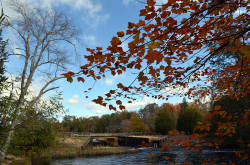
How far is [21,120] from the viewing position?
6.81 metres

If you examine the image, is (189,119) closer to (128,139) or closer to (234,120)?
(128,139)

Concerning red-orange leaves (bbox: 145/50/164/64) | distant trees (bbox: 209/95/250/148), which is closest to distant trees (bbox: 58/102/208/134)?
distant trees (bbox: 209/95/250/148)

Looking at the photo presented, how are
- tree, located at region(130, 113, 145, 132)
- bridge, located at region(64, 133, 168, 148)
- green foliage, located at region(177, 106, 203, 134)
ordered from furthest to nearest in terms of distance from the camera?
tree, located at region(130, 113, 145, 132) < green foliage, located at region(177, 106, 203, 134) < bridge, located at region(64, 133, 168, 148)

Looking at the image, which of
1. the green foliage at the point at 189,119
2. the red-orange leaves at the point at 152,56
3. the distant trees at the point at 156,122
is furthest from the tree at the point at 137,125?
the red-orange leaves at the point at 152,56

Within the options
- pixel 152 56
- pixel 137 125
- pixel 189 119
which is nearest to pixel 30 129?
pixel 152 56

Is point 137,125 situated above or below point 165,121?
below

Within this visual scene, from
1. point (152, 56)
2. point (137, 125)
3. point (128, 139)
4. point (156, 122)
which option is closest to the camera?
point (152, 56)

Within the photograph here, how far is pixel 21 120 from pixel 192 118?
38.1m

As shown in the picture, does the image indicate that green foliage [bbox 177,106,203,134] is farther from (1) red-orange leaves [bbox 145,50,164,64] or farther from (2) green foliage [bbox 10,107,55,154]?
(1) red-orange leaves [bbox 145,50,164,64]

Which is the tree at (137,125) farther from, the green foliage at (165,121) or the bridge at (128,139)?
the bridge at (128,139)

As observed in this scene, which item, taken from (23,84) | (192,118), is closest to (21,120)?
(23,84)

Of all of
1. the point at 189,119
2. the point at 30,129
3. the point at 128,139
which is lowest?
the point at 128,139

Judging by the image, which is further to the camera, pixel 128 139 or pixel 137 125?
pixel 137 125

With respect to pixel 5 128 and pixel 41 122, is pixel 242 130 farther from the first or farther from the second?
pixel 5 128
